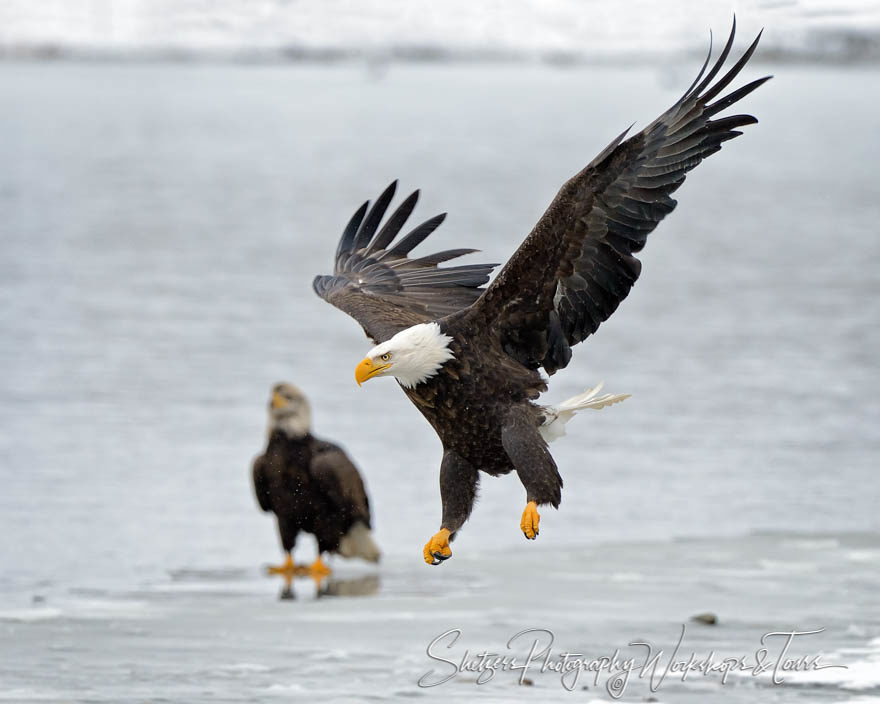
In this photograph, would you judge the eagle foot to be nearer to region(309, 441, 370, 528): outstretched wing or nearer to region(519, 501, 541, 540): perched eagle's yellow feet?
region(309, 441, 370, 528): outstretched wing

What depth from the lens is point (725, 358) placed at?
43.0 ft

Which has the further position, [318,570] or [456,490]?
[318,570]

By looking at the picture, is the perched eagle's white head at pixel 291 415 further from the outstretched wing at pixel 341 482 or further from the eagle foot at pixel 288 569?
the eagle foot at pixel 288 569

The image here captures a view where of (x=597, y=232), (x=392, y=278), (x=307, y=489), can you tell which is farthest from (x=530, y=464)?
(x=307, y=489)

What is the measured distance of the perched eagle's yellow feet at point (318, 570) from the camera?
7.71m

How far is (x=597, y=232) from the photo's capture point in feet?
15.5

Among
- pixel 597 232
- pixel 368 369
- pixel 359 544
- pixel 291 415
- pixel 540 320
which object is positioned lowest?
Answer: pixel 359 544

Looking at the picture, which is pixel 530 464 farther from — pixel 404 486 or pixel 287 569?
pixel 404 486

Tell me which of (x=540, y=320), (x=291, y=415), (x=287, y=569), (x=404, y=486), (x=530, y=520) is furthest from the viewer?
(x=404, y=486)

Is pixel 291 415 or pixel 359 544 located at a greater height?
pixel 291 415

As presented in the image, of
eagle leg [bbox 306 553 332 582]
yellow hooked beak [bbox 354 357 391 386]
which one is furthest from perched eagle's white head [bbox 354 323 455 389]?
eagle leg [bbox 306 553 332 582]

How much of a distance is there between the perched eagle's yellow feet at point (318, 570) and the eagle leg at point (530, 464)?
3.13 m

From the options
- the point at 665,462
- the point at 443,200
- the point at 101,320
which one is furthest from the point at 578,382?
the point at 443,200

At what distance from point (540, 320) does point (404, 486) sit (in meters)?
4.12
